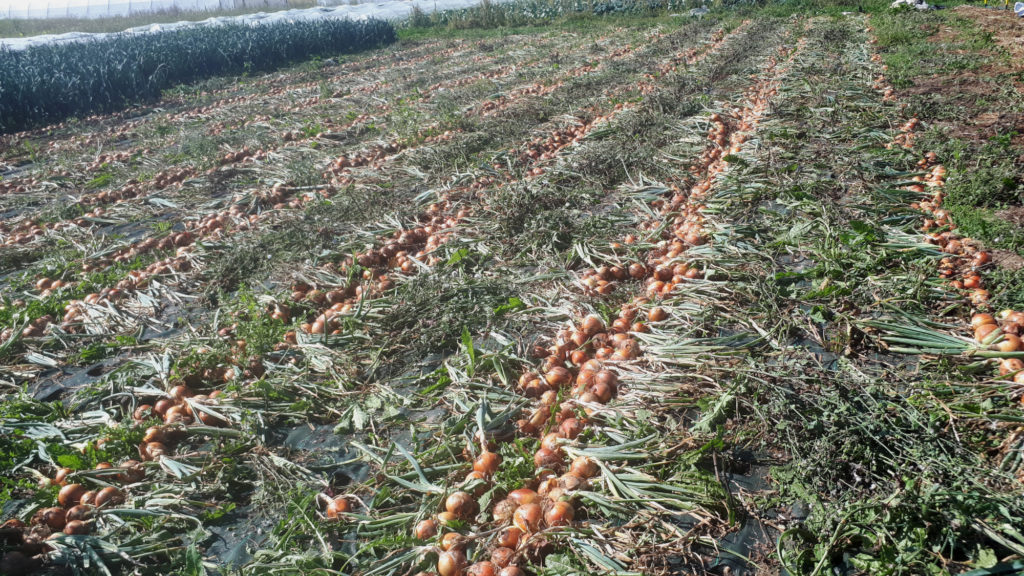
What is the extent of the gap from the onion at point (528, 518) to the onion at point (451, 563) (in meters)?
0.24

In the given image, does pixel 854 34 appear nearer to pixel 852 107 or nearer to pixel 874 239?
pixel 852 107

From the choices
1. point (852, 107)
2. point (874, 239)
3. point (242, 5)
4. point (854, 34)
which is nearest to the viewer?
point (874, 239)

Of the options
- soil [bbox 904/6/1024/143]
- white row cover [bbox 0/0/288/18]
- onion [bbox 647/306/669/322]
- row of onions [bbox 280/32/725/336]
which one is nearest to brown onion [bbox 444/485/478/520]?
onion [bbox 647/306/669/322]

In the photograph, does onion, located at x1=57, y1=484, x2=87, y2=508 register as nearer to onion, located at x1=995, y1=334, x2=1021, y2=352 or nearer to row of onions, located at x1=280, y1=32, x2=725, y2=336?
row of onions, located at x1=280, y1=32, x2=725, y2=336

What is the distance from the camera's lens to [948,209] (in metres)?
4.05

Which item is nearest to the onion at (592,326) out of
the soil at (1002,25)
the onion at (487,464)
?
the onion at (487,464)

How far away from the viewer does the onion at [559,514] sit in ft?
6.88

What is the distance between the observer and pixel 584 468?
7.66 ft

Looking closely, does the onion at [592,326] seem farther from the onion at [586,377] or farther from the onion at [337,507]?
the onion at [337,507]

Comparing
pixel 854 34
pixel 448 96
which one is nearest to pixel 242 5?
pixel 448 96

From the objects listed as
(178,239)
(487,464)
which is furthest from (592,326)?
(178,239)

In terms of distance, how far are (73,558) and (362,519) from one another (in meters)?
1.17

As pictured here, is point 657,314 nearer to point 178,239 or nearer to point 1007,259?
point 1007,259

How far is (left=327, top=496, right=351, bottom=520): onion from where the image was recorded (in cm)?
230
